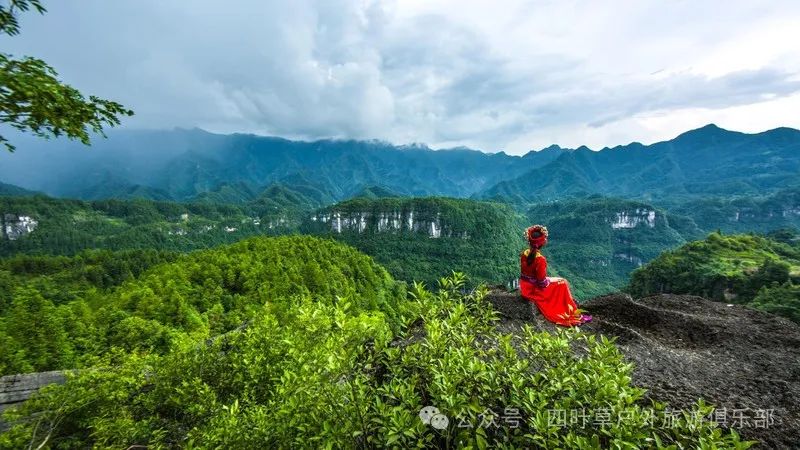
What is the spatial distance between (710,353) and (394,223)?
131349 millimetres

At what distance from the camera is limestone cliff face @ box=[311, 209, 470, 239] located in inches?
5340

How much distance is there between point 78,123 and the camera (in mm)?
5176

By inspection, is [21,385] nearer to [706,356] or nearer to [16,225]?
[706,356]

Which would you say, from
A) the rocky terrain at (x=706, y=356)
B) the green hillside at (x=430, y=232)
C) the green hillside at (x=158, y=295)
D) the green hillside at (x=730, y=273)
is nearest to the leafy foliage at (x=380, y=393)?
the green hillside at (x=158, y=295)

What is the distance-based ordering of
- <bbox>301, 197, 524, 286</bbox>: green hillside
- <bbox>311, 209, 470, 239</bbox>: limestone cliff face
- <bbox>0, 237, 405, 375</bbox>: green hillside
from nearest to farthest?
<bbox>0, 237, 405, 375</bbox>: green hillside < <bbox>301, 197, 524, 286</bbox>: green hillside < <bbox>311, 209, 470, 239</bbox>: limestone cliff face

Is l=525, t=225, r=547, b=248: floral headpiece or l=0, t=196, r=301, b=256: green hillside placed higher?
l=525, t=225, r=547, b=248: floral headpiece

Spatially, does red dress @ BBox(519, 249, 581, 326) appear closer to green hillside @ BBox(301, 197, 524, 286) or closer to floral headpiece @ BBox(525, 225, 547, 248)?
floral headpiece @ BBox(525, 225, 547, 248)

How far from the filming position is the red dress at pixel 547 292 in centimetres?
1027

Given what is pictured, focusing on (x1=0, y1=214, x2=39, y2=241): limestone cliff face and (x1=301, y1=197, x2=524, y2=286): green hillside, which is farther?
(x1=301, y1=197, x2=524, y2=286): green hillside

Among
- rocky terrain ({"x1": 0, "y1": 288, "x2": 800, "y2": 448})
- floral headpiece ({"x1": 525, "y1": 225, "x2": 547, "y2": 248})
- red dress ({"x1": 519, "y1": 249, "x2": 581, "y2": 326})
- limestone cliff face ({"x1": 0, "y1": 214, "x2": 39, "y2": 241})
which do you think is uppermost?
floral headpiece ({"x1": 525, "y1": 225, "x2": 547, "y2": 248})

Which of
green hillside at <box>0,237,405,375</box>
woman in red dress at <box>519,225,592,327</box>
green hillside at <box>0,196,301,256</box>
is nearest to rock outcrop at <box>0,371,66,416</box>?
green hillside at <box>0,237,405,375</box>

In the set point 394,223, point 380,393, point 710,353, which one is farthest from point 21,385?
point 394,223

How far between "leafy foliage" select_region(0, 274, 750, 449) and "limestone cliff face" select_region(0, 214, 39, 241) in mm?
161741

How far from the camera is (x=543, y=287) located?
412 inches
